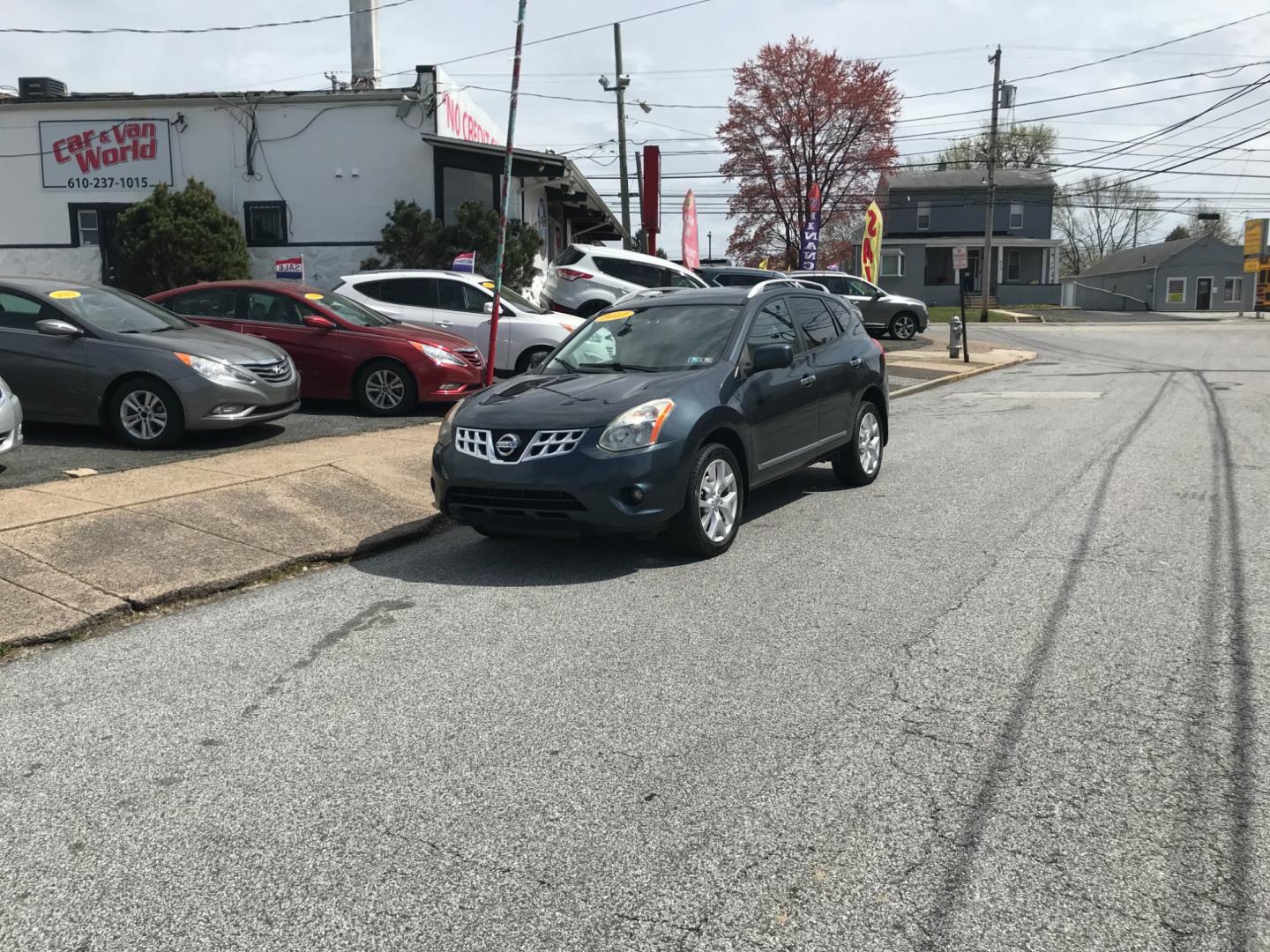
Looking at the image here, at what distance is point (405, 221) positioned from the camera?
20.3 metres

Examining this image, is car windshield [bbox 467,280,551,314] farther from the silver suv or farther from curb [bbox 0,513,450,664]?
the silver suv

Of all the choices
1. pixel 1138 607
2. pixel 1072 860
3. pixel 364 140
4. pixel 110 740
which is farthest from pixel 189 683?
pixel 364 140

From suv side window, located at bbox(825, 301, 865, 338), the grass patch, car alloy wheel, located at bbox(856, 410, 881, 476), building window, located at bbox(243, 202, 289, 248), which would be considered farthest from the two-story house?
car alloy wheel, located at bbox(856, 410, 881, 476)

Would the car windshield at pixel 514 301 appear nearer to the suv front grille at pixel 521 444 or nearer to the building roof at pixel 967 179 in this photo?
the suv front grille at pixel 521 444

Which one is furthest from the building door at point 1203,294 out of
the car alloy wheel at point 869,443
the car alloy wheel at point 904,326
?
the car alloy wheel at point 869,443

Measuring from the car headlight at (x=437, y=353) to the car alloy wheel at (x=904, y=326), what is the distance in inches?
746

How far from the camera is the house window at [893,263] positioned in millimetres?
59188

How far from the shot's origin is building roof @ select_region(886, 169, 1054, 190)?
192 ft

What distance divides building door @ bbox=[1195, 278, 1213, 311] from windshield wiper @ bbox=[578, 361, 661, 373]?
67010mm

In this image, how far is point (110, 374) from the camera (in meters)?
9.62

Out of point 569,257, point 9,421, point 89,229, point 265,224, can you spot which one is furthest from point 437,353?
point 89,229

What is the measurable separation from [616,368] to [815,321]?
197 centimetres

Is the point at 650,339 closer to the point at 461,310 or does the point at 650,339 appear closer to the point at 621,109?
the point at 461,310

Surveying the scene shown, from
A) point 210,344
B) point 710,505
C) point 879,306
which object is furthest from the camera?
point 879,306
